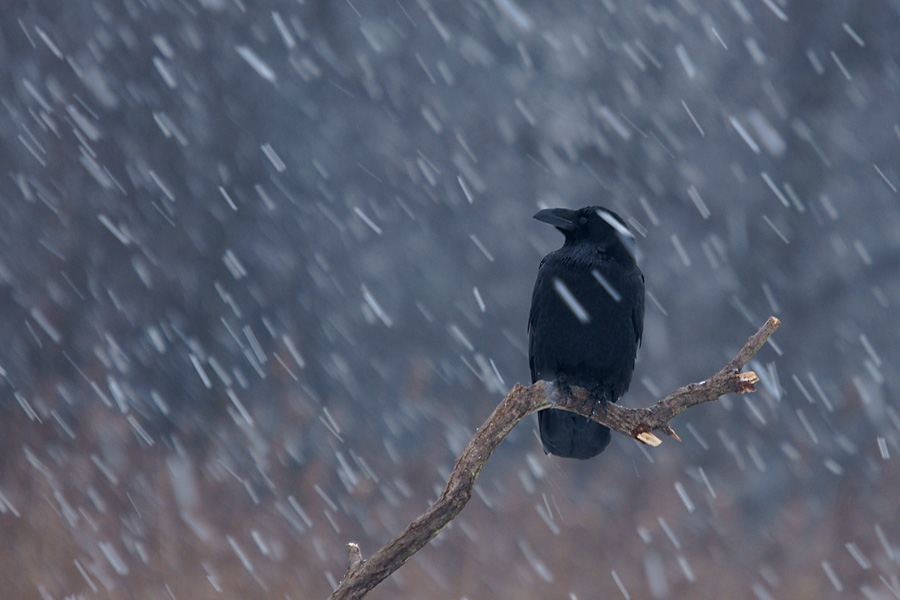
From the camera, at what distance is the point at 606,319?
3.28m

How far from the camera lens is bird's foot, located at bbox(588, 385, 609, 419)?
281 centimetres

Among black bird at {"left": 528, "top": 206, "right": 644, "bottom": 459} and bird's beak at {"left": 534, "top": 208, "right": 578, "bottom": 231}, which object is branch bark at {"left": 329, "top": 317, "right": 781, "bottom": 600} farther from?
bird's beak at {"left": 534, "top": 208, "right": 578, "bottom": 231}

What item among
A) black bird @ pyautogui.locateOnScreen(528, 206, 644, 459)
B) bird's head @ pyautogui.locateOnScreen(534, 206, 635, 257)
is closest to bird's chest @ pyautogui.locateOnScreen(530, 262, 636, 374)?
black bird @ pyautogui.locateOnScreen(528, 206, 644, 459)

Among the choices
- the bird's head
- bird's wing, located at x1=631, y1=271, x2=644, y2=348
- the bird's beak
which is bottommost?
bird's wing, located at x1=631, y1=271, x2=644, y2=348

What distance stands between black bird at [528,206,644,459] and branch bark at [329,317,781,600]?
13.9 inches

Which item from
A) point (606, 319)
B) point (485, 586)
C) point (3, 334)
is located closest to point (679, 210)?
point (485, 586)

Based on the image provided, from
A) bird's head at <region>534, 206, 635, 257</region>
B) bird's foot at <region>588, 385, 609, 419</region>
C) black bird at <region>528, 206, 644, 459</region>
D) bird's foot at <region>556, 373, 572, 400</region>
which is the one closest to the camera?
bird's foot at <region>588, 385, 609, 419</region>

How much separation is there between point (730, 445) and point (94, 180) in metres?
6.68

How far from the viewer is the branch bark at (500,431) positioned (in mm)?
2191

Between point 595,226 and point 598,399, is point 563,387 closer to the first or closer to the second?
point 598,399

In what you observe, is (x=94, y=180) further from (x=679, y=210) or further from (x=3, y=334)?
(x=679, y=210)

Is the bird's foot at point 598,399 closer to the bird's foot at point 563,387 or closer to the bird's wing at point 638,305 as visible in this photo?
the bird's foot at point 563,387

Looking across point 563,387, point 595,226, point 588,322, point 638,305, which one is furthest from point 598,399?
point 595,226

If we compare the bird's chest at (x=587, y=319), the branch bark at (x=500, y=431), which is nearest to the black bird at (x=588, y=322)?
the bird's chest at (x=587, y=319)
